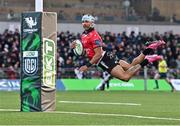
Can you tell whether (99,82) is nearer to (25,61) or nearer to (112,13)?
(112,13)

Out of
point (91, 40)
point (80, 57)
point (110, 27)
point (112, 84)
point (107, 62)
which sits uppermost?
point (110, 27)

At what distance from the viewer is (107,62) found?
18141 millimetres

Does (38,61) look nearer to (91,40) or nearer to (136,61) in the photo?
(91,40)

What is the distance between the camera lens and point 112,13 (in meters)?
45.4

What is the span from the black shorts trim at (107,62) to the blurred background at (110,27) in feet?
60.3

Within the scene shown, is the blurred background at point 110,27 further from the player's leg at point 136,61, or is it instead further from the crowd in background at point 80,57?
the player's leg at point 136,61

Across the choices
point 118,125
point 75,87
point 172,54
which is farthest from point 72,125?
point 172,54

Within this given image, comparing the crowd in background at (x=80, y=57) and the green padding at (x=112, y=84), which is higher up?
the crowd in background at (x=80, y=57)

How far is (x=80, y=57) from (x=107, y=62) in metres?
20.4

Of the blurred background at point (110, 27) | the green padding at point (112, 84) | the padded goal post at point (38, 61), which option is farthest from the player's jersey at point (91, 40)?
the blurred background at point (110, 27)

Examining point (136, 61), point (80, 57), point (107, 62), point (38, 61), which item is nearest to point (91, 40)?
point (107, 62)

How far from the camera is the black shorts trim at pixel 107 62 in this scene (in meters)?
18.1

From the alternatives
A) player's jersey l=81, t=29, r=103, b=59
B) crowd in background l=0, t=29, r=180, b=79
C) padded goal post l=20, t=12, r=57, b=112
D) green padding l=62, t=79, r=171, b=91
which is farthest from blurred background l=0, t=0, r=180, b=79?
player's jersey l=81, t=29, r=103, b=59

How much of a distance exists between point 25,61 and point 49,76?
2.60 ft
